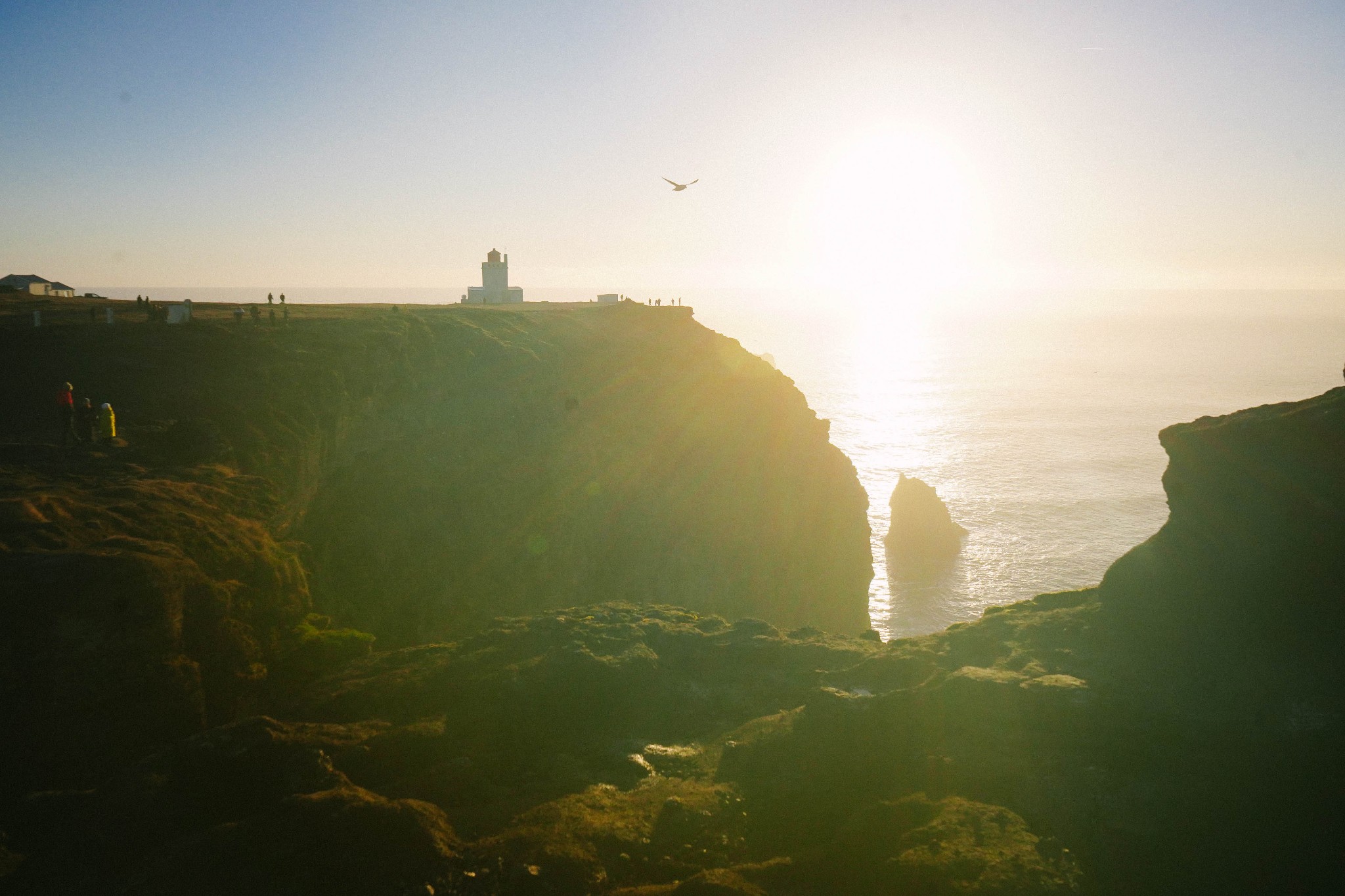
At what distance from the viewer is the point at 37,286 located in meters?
58.1

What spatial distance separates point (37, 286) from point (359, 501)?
47.5 meters

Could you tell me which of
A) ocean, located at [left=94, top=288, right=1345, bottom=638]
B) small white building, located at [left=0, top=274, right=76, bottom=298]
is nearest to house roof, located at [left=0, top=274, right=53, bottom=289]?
small white building, located at [left=0, top=274, right=76, bottom=298]

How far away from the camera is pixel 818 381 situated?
641 feet

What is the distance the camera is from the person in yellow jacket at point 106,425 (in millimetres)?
24688

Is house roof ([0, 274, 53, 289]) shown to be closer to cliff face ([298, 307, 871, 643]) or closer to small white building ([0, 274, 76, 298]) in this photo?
small white building ([0, 274, 76, 298])

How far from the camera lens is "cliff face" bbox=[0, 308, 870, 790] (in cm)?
1423

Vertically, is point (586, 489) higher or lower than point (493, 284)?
lower

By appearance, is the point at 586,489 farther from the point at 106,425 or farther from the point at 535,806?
the point at 535,806

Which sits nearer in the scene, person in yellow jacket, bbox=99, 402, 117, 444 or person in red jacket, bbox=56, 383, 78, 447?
person in red jacket, bbox=56, 383, 78, 447

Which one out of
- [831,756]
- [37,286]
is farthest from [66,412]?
[37,286]

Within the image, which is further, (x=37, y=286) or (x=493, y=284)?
(x=493, y=284)

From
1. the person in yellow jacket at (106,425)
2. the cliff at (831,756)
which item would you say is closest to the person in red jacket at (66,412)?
the person in yellow jacket at (106,425)

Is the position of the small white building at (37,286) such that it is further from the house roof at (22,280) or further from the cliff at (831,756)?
the cliff at (831,756)

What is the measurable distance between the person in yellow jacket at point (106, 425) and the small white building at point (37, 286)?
135ft
